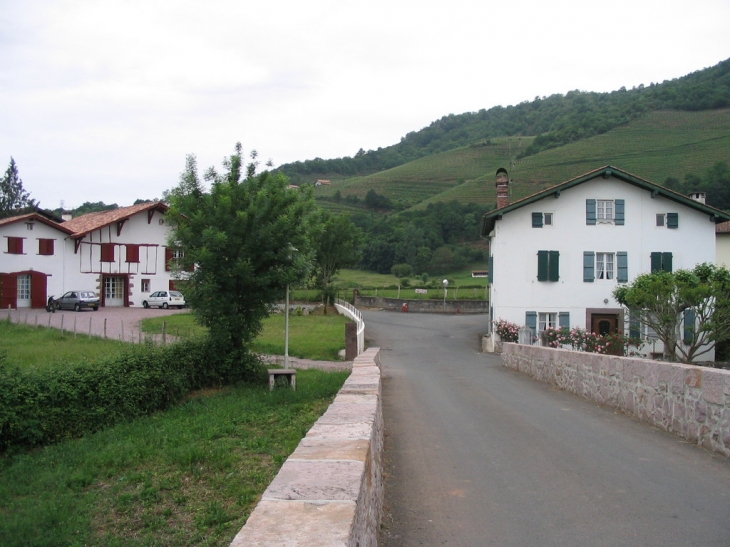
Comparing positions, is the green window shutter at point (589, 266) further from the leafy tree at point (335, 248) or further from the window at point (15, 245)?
the window at point (15, 245)

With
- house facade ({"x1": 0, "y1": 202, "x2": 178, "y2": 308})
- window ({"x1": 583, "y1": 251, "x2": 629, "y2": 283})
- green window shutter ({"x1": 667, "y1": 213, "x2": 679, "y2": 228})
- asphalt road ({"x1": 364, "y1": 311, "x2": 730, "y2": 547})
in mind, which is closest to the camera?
asphalt road ({"x1": 364, "y1": 311, "x2": 730, "y2": 547})

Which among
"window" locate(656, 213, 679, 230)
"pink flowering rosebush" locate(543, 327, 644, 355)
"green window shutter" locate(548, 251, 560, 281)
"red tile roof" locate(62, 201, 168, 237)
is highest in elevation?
"red tile roof" locate(62, 201, 168, 237)

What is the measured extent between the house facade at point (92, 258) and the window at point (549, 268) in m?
23.1

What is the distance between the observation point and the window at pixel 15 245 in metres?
42.4

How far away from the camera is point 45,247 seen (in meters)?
A: 43.9

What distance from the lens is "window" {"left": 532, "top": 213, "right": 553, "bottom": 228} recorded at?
3244 centimetres

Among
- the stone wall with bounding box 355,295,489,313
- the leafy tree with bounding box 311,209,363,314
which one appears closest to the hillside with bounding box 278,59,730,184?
the stone wall with bounding box 355,295,489,313

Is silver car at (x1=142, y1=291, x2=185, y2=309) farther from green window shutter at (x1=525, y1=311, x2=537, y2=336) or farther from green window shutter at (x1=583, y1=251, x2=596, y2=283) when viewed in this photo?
green window shutter at (x1=583, y1=251, x2=596, y2=283)

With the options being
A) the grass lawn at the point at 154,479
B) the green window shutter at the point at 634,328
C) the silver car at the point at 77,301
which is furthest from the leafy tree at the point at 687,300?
the silver car at the point at 77,301

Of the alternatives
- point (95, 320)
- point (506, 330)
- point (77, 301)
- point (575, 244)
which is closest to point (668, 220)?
point (575, 244)

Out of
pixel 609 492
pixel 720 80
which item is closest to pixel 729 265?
pixel 609 492

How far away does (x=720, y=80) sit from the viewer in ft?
359

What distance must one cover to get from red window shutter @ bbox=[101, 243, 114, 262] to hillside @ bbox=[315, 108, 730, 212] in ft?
110

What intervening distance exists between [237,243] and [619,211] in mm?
23721
